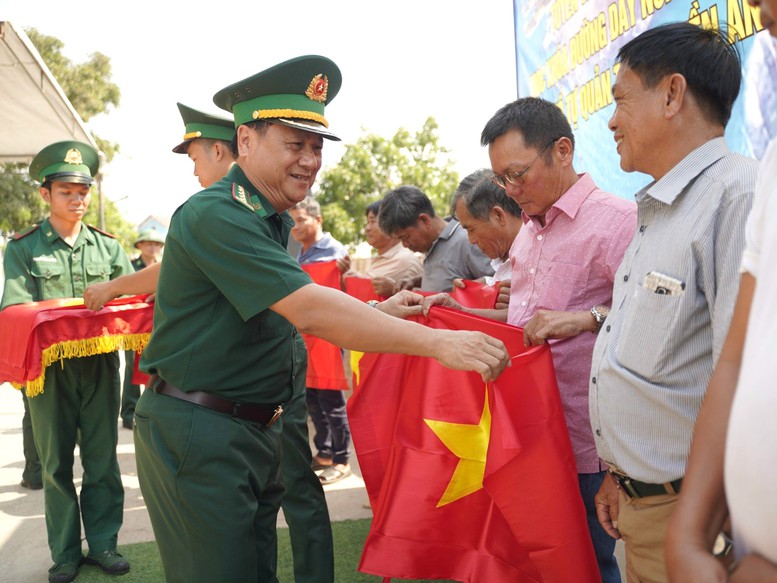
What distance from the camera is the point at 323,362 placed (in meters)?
5.48

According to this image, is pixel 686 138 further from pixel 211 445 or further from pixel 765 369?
pixel 211 445

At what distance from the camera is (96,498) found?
160 inches

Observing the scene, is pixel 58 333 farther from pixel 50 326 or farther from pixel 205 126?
pixel 205 126

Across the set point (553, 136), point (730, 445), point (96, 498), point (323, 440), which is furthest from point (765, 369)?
point (323, 440)

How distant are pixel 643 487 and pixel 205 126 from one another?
106 inches

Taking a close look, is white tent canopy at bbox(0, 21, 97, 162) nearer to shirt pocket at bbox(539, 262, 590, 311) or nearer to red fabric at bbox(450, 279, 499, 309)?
red fabric at bbox(450, 279, 499, 309)

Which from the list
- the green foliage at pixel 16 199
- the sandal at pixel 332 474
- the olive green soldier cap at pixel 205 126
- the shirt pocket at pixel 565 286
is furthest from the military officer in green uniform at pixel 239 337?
the green foliage at pixel 16 199

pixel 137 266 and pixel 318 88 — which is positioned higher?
pixel 318 88

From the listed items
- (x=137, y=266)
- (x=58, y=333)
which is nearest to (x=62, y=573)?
(x=58, y=333)

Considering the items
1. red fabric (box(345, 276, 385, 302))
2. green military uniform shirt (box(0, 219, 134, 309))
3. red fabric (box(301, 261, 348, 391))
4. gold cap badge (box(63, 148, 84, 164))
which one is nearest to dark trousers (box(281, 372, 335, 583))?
red fabric (box(345, 276, 385, 302))

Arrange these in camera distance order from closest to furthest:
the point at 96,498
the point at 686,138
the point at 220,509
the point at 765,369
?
the point at 765,369 → the point at 686,138 → the point at 220,509 → the point at 96,498

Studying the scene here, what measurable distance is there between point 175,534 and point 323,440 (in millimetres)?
3643

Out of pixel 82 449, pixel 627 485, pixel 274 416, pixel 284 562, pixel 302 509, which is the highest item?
pixel 274 416

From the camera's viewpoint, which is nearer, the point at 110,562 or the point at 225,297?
the point at 225,297
